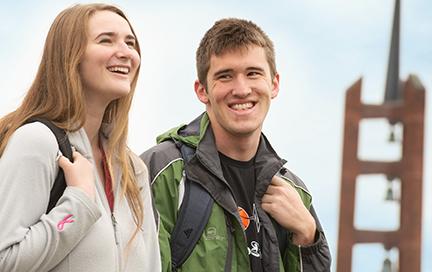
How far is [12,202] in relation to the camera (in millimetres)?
2139

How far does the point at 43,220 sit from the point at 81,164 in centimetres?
19

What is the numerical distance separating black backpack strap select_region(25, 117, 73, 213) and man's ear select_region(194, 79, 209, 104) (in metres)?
0.86

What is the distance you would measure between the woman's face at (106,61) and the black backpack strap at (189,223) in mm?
497

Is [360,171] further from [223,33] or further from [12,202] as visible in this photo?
[12,202]

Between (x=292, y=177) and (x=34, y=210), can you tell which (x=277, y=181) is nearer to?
(x=292, y=177)

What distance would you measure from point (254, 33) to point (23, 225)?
1218 mm

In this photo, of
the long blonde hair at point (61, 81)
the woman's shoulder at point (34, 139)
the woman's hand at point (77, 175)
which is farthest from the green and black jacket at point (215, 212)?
the woman's shoulder at point (34, 139)

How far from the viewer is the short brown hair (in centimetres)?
300

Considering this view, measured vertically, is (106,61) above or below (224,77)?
below

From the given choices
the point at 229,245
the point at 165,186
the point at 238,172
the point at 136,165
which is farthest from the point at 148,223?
the point at 238,172

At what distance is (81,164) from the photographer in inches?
89.1

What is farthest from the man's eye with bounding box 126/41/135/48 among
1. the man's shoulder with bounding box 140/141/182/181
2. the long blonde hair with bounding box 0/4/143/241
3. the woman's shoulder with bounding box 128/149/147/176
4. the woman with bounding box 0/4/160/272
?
the man's shoulder with bounding box 140/141/182/181

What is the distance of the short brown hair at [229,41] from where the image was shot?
3.00 m

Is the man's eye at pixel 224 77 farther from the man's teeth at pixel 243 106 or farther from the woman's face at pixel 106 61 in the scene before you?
the woman's face at pixel 106 61
